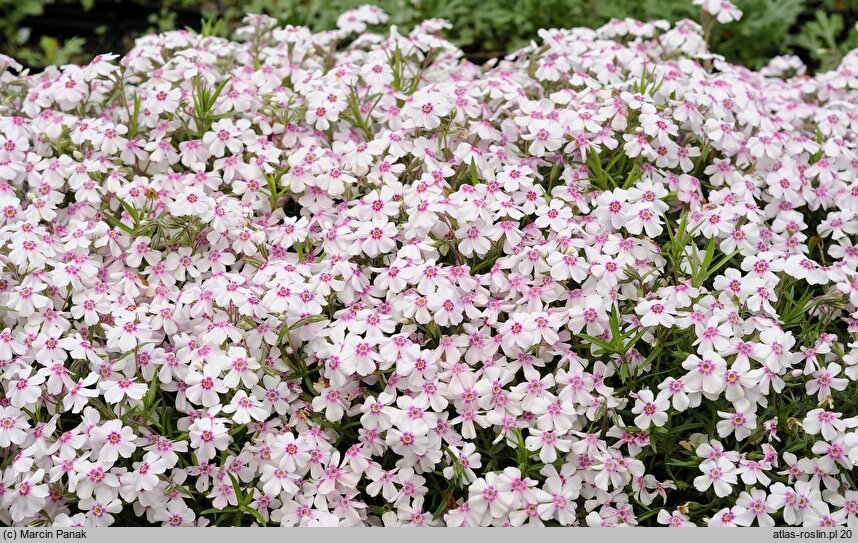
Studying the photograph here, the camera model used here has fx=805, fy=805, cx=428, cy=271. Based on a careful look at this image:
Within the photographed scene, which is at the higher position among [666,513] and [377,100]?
[377,100]

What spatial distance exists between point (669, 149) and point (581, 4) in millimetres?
1876

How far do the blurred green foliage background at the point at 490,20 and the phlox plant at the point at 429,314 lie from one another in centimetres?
140

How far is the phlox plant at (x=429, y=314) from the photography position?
1.74 meters

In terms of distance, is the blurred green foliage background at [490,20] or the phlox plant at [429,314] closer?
the phlox plant at [429,314]

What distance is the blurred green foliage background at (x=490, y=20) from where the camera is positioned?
11.9ft

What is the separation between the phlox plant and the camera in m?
1.74

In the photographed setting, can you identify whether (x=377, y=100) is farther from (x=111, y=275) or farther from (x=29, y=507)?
(x=29, y=507)

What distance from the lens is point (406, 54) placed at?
2.57m

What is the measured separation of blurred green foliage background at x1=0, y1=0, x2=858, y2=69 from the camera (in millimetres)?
3627

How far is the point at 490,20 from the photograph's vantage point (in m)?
3.88

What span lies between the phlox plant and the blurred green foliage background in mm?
1398

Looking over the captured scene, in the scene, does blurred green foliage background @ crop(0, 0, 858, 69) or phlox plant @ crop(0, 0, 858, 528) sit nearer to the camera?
phlox plant @ crop(0, 0, 858, 528)

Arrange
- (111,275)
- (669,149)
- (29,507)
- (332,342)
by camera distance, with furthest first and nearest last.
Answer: (669,149) < (111,275) < (332,342) < (29,507)

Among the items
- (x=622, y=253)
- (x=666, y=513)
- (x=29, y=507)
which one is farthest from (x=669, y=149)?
(x=29, y=507)
